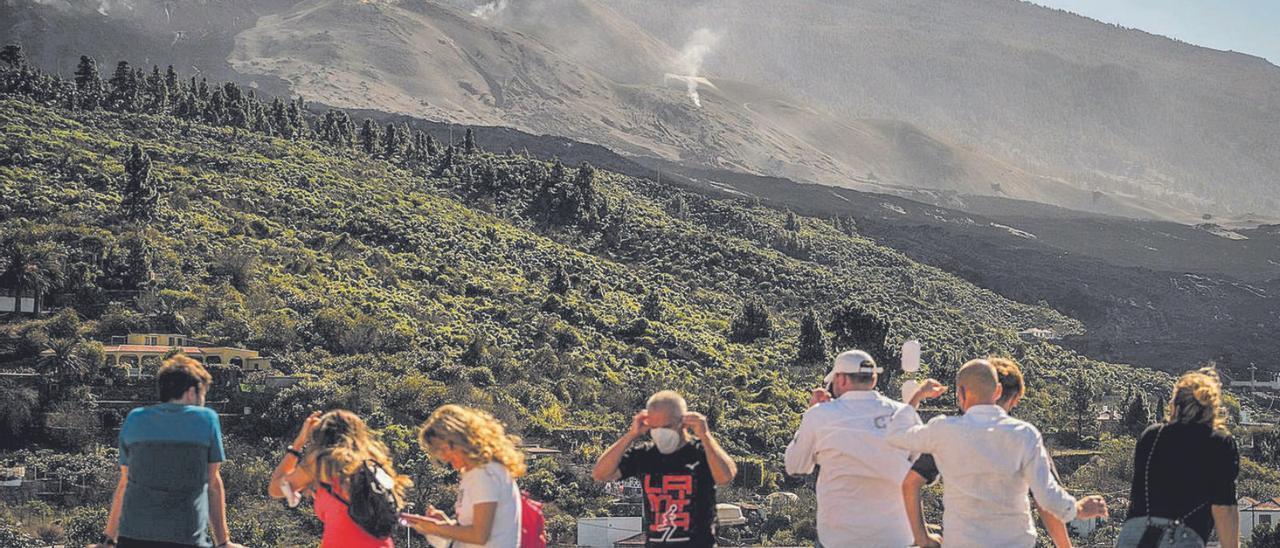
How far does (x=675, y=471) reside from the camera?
7.10 m

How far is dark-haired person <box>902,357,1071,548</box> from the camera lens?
7.01 meters

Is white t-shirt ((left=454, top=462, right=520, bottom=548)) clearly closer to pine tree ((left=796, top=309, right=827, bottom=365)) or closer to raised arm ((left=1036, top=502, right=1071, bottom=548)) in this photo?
raised arm ((left=1036, top=502, right=1071, bottom=548))

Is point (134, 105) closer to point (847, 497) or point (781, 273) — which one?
point (781, 273)

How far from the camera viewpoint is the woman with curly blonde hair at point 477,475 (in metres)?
6.54

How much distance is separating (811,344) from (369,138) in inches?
1363

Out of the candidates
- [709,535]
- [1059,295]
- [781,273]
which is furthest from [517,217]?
[709,535]

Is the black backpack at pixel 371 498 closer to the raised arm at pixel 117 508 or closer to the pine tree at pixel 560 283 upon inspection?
the raised arm at pixel 117 508

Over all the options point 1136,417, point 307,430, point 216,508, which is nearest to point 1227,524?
point 307,430

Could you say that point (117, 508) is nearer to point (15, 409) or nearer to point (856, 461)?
point (856, 461)

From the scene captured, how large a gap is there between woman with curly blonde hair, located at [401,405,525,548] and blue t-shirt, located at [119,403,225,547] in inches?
37.5

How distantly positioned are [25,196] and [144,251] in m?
9.15

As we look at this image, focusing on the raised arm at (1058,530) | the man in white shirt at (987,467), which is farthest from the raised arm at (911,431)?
the raised arm at (1058,530)

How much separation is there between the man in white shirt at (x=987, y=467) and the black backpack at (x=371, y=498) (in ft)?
7.36

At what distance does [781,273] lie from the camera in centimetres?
7769
